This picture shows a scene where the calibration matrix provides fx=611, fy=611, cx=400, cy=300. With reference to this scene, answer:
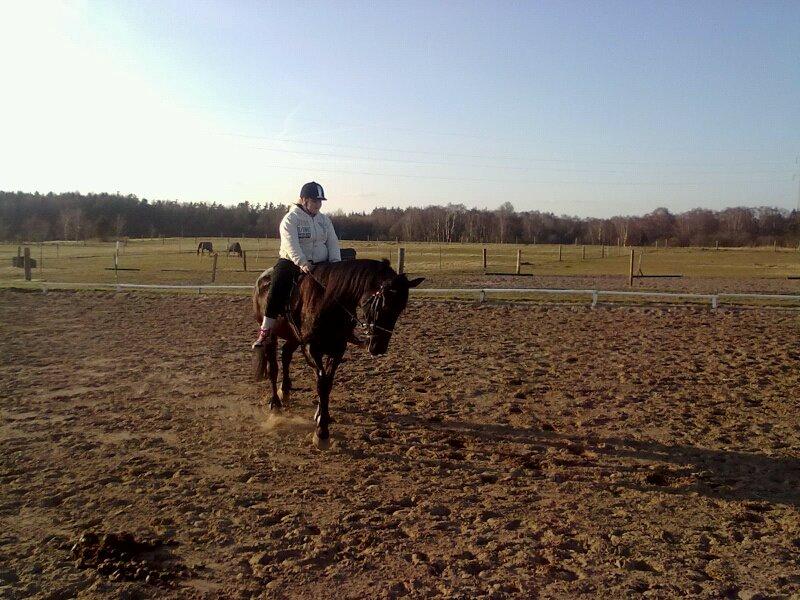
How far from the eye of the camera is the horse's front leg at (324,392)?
638 centimetres

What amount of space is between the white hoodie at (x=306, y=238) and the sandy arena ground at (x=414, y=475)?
1.94 m

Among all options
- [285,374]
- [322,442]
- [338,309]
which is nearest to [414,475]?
[322,442]

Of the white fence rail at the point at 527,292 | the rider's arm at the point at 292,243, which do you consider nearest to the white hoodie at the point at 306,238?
the rider's arm at the point at 292,243

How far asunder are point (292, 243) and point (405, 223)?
6624cm

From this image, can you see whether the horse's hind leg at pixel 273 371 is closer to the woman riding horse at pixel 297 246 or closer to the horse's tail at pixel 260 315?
the horse's tail at pixel 260 315

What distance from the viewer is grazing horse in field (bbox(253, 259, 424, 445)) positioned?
5.90 m

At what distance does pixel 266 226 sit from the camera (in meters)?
77.8

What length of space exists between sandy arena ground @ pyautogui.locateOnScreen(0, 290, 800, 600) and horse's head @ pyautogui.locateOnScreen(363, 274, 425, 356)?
1.18 m

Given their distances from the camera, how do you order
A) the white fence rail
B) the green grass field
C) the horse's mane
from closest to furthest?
the horse's mane, the white fence rail, the green grass field

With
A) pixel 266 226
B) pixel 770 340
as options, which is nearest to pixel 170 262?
pixel 266 226

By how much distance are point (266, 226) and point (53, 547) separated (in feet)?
249

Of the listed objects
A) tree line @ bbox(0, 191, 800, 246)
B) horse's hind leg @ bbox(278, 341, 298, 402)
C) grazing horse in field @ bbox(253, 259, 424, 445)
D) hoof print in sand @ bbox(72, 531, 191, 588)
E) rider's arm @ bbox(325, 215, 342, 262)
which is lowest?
hoof print in sand @ bbox(72, 531, 191, 588)

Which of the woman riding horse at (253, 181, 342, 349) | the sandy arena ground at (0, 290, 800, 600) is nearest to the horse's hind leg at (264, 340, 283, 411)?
the sandy arena ground at (0, 290, 800, 600)

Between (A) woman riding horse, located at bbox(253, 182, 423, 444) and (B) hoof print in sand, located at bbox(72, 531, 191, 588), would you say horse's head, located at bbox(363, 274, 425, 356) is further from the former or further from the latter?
(B) hoof print in sand, located at bbox(72, 531, 191, 588)
